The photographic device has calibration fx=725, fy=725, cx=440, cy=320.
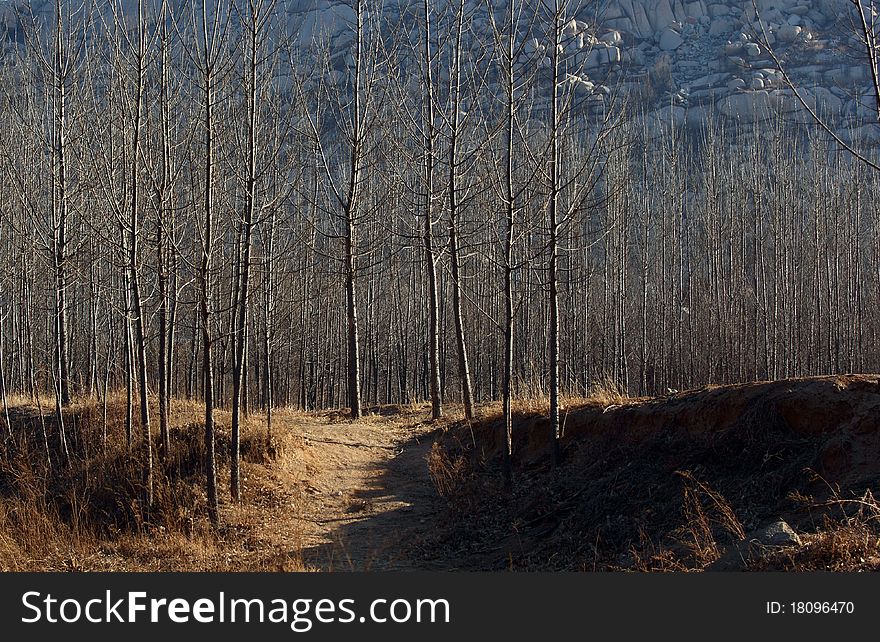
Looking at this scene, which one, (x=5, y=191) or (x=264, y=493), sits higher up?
(x=5, y=191)

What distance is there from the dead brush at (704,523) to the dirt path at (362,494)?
257cm

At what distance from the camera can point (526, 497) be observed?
319 inches

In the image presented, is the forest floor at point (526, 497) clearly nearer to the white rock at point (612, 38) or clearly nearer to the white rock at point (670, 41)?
the white rock at point (612, 38)

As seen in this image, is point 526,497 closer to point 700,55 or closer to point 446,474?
point 446,474

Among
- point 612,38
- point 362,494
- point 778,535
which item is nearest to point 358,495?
point 362,494

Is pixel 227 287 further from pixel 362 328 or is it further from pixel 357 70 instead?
pixel 362 328

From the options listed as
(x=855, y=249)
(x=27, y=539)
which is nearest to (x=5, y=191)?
(x=27, y=539)

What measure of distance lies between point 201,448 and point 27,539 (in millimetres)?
2706

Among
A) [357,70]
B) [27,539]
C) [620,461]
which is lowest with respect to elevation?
[27,539]

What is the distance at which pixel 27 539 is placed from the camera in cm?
746

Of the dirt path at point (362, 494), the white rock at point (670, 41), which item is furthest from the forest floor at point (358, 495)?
the white rock at point (670, 41)

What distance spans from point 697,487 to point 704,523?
3.35 feet

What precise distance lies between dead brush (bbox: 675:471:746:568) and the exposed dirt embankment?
0.6 inches

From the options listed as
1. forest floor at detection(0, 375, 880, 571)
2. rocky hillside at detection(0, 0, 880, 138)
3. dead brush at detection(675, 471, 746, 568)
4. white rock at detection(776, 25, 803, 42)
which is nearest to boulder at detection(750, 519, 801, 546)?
forest floor at detection(0, 375, 880, 571)
